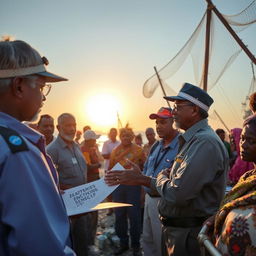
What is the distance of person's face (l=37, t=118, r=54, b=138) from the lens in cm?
456

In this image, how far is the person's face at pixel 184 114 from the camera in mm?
2837

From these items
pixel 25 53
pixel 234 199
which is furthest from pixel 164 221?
pixel 25 53

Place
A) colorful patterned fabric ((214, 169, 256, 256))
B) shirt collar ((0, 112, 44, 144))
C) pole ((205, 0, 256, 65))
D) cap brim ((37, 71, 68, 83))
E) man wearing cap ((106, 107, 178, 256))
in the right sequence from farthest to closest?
pole ((205, 0, 256, 65)) → man wearing cap ((106, 107, 178, 256)) → colorful patterned fabric ((214, 169, 256, 256)) → cap brim ((37, 71, 68, 83)) → shirt collar ((0, 112, 44, 144))

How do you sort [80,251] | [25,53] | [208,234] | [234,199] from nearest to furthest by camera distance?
[25,53] → [234,199] → [208,234] → [80,251]

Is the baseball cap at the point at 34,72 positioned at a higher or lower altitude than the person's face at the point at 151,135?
higher

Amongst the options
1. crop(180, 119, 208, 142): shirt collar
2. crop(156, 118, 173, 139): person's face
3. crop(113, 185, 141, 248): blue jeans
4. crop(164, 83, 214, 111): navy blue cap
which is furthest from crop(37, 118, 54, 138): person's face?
crop(180, 119, 208, 142): shirt collar

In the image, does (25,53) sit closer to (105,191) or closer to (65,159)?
(105,191)

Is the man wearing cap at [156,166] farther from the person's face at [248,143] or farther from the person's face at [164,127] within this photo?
the person's face at [248,143]

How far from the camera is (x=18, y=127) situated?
1231 mm

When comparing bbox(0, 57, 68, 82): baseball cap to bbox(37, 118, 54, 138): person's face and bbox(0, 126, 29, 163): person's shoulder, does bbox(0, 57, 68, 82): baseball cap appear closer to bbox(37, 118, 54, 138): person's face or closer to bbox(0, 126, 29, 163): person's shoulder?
bbox(0, 126, 29, 163): person's shoulder

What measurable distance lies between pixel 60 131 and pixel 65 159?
468mm

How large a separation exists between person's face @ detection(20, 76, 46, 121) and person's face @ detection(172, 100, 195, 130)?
1783 mm

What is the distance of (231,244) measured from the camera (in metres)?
1.57

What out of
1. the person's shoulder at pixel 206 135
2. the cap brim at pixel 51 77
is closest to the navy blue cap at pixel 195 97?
the person's shoulder at pixel 206 135
